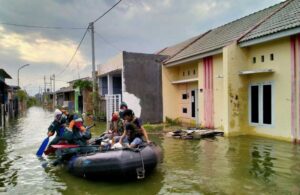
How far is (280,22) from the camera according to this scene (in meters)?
11.6

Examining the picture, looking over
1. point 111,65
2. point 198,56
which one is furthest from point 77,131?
point 111,65

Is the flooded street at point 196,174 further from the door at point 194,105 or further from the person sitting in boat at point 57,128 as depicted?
the door at point 194,105

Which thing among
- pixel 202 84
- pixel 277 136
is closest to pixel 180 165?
pixel 277 136

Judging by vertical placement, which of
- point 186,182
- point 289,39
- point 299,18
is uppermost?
point 299,18

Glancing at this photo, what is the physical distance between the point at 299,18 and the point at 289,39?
2.59 feet

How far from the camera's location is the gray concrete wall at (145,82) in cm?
1875

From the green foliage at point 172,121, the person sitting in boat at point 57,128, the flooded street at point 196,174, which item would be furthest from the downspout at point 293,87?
the green foliage at point 172,121

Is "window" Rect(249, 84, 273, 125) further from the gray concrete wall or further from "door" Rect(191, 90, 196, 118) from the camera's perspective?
the gray concrete wall

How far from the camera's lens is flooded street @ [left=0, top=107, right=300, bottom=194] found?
6332 mm

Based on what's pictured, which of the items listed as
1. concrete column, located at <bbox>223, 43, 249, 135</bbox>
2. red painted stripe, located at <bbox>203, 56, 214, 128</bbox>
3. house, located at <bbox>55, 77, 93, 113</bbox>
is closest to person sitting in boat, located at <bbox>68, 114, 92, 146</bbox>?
house, located at <bbox>55, 77, 93, 113</bbox>

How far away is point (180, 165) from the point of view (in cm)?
830

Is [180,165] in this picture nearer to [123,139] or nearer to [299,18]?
[123,139]

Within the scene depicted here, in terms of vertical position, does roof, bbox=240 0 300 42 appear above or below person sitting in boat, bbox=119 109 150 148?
above

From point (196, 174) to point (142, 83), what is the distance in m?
12.3
